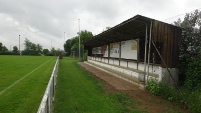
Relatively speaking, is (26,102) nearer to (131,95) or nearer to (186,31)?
(131,95)

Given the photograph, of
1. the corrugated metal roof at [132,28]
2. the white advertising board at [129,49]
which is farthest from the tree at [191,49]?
the white advertising board at [129,49]

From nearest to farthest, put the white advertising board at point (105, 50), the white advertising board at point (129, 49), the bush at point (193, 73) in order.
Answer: the bush at point (193, 73)
the white advertising board at point (129, 49)
the white advertising board at point (105, 50)

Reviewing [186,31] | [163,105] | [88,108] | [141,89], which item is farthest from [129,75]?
[88,108]

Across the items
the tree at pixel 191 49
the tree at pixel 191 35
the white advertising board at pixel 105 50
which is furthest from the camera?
the white advertising board at pixel 105 50

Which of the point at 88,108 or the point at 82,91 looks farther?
the point at 82,91

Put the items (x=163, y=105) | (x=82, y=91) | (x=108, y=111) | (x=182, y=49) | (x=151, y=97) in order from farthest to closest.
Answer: (x=182, y=49), (x=82, y=91), (x=151, y=97), (x=163, y=105), (x=108, y=111)

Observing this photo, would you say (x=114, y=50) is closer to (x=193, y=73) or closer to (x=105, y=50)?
(x=105, y=50)

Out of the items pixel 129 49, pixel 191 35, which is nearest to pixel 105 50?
pixel 129 49

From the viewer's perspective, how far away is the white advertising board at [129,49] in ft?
45.1

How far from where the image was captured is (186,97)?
21.7ft

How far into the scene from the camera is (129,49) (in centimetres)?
1483

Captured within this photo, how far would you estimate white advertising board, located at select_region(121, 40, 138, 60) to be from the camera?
45.1 feet

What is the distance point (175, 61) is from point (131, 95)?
2807 millimetres

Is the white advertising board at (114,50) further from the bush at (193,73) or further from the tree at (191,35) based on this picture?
the bush at (193,73)
